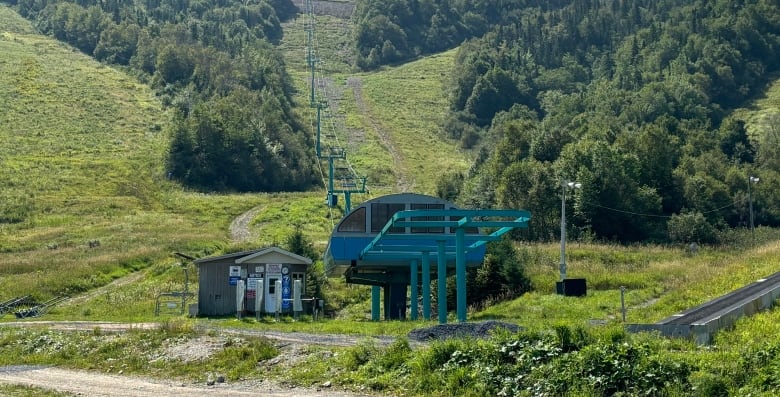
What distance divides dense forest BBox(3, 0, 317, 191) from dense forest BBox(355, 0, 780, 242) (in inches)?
924

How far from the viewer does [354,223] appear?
3822 centimetres

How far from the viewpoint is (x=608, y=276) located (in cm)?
4506

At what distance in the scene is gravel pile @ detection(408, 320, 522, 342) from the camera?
2238cm

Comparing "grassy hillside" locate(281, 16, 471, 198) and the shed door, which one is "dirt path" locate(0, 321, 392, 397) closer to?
the shed door

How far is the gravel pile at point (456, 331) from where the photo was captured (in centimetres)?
2238

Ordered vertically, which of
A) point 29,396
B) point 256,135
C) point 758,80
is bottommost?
point 29,396

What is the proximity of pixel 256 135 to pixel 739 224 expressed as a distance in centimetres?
5472

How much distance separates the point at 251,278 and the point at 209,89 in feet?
349

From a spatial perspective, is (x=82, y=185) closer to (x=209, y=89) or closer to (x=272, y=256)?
(x=209, y=89)

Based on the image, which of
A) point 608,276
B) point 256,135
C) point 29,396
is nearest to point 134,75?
point 256,135

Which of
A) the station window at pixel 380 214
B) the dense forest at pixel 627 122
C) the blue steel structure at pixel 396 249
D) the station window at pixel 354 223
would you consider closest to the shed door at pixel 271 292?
the blue steel structure at pixel 396 249

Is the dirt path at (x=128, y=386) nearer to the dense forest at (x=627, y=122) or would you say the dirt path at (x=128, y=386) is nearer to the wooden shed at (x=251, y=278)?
the wooden shed at (x=251, y=278)

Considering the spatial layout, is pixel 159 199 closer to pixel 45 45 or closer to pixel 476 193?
pixel 476 193

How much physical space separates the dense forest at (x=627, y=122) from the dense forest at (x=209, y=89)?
23462 millimetres
